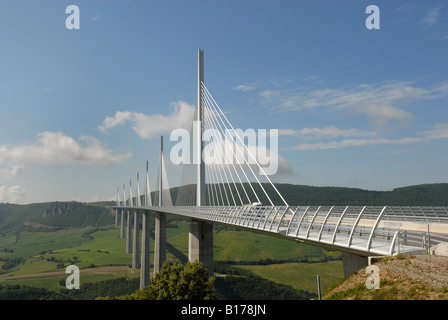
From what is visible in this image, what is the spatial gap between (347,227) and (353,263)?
227 centimetres

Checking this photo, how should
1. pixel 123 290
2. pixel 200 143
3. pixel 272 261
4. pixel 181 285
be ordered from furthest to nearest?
pixel 272 261, pixel 123 290, pixel 200 143, pixel 181 285

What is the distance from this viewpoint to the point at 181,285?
2077 cm

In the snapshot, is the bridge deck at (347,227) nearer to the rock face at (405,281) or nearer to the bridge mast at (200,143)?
the rock face at (405,281)

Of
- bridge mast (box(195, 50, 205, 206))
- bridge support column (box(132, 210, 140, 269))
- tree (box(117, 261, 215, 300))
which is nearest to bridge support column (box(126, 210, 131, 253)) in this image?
bridge support column (box(132, 210, 140, 269))

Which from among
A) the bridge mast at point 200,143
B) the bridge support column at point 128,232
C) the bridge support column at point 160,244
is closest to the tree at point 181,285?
the bridge mast at point 200,143

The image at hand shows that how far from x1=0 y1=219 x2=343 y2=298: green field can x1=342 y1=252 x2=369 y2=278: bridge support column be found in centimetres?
6893

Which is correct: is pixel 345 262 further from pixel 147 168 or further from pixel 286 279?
pixel 147 168

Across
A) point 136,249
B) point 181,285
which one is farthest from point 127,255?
point 181,285

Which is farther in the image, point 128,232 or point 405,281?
point 128,232

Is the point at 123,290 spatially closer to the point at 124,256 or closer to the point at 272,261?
the point at 124,256

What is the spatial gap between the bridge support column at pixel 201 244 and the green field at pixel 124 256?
1889 inches

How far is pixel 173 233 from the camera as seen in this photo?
127 metres

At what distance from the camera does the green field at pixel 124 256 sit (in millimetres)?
82375
